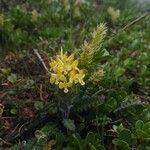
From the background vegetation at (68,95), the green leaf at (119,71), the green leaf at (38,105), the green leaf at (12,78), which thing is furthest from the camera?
the green leaf at (119,71)

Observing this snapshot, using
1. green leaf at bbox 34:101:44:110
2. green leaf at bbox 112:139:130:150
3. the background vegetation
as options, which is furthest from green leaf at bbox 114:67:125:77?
green leaf at bbox 112:139:130:150

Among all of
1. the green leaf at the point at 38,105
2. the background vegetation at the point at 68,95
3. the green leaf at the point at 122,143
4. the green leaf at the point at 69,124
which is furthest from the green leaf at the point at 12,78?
the green leaf at the point at 122,143

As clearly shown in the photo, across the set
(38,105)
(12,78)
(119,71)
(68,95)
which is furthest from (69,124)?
(119,71)

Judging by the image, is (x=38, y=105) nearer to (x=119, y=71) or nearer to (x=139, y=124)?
(x=139, y=124)

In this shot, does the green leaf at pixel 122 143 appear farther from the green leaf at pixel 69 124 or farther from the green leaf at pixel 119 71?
the green leaf at pixel 119 71

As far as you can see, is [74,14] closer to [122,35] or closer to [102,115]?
[122,35]

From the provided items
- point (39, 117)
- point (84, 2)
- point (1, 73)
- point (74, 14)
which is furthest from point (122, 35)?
point (39, 117)

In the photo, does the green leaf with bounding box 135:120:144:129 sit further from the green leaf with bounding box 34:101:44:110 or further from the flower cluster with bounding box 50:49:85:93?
the green leaf with bounding box 34:101:44:110
